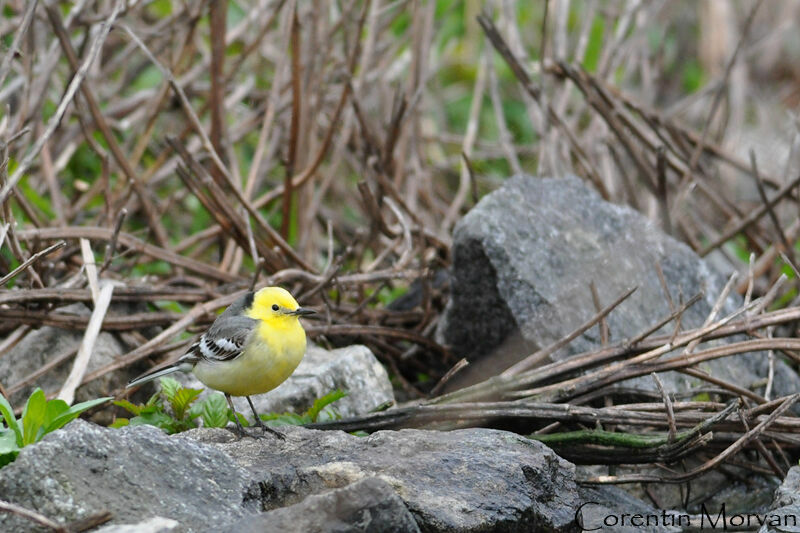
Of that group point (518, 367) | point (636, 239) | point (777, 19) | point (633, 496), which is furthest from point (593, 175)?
point (777, 19)

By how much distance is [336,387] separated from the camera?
14.9 feet

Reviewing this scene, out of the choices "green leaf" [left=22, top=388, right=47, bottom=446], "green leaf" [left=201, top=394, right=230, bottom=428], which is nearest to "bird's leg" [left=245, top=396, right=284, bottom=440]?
"green leaf" [left=201, top=394, right=230, bottom=428]

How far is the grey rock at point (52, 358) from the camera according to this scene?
4.61 meters

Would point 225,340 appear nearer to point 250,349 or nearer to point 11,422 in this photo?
point 250,349

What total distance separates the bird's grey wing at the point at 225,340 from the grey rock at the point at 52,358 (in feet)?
2.02

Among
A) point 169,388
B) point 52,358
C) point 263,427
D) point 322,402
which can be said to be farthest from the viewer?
point 52,358

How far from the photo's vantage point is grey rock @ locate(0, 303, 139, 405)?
4.61 m

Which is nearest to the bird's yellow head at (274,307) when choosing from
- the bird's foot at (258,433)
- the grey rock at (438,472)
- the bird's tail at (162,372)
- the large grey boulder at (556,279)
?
the bird's tail at (162,372)

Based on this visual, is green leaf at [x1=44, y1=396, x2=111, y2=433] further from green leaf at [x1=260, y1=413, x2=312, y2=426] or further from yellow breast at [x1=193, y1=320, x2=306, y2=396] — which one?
green leaf at [x1=260, y1=413, x2=312, y2=426]

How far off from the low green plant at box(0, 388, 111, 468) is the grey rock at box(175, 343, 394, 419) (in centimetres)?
114

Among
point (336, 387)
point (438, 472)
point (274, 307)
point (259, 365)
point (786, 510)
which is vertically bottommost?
point (336, 387)

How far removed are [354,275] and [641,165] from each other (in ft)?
6.14

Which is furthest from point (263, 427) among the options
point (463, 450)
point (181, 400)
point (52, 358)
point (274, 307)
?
point (52, 358)

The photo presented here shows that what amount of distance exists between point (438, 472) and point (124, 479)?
0.99 m
